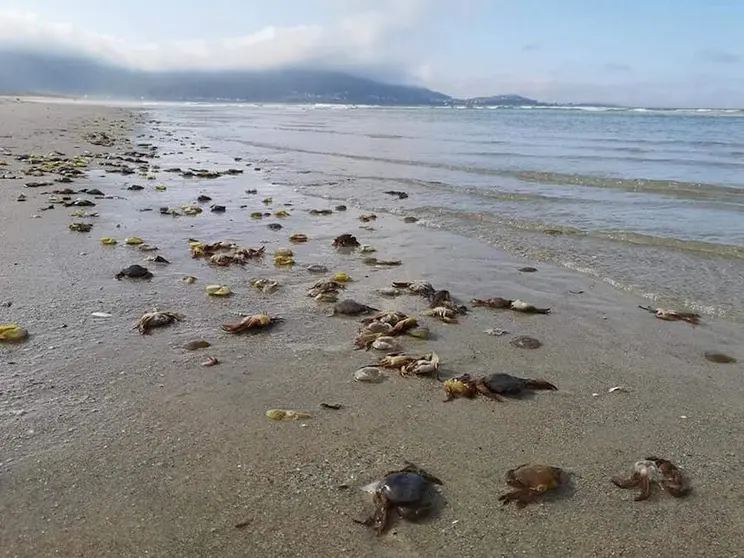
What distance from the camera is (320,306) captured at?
6.51m

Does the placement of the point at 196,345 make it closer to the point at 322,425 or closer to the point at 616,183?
the point at 322,425

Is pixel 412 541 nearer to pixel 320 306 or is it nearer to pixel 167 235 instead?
pixel 320 306

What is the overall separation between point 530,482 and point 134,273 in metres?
5.39

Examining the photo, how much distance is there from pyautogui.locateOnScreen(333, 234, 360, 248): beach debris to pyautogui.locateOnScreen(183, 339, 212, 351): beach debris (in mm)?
4139

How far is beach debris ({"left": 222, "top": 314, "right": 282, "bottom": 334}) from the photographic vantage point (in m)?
5.67

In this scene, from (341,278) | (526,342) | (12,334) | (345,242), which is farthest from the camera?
(345,242)

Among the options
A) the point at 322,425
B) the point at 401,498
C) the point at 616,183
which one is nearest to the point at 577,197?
the point at 616,183

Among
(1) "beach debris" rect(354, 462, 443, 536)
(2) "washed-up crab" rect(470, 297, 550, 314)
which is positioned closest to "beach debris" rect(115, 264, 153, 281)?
(2) "washed-up crab" rect(470, 297, 550, 314)

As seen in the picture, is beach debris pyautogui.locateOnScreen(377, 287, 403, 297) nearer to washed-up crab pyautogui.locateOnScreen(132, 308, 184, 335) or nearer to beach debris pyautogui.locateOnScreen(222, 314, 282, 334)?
beach debris pyautogui.locateOnScreen(222, 314, 282, 334)

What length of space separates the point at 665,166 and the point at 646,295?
1515 cm

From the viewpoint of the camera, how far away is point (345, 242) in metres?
9.30

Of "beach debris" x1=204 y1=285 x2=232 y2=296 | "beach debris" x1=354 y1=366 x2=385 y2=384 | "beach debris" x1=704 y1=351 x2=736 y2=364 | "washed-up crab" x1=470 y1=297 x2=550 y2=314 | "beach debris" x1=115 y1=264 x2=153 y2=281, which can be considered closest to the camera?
"beach debris" x1=354 y1=366 x2=385 y2=384

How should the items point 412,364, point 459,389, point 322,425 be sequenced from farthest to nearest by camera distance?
point 412,364
point 459,389
point 322,425

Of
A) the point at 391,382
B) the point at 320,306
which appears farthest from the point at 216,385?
the point at 320,306
